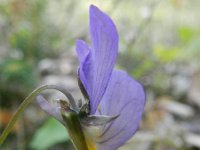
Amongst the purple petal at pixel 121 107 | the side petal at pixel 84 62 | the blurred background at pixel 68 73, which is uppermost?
the side petal at pixel 84 62

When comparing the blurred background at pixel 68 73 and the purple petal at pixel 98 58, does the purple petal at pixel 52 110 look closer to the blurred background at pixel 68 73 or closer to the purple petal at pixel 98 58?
the purple petal at pixel 98 58

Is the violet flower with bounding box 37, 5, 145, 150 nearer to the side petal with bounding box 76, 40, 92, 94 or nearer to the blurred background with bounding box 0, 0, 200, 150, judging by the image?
the side petal with bounding box 76, 40, 92, 94

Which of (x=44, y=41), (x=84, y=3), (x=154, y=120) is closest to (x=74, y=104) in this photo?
(x=154, y=120)

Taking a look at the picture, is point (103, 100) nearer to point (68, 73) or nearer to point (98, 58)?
point (98, 58)

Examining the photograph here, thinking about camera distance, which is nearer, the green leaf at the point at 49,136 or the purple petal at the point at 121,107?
the purple petal at the point at 121,107

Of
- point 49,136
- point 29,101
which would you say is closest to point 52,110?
point 29,101

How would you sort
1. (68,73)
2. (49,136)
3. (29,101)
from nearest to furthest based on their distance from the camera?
(29,101) < (49,136) < (68,73)

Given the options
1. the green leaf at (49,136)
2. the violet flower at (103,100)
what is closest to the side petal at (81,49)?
the violet flower at (103,100)
